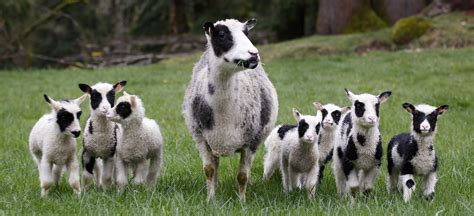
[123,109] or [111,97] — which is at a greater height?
[111,97]

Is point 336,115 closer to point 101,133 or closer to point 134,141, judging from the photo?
point 134,141

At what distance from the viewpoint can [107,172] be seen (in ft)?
22.7

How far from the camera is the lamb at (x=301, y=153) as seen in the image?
6.69 meters

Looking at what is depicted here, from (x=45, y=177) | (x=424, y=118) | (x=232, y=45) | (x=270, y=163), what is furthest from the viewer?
(x=270, y=163)

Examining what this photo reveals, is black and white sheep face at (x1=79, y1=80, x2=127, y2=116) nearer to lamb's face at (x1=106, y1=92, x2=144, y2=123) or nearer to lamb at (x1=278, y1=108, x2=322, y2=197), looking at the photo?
lamb's face at (x1=106, y1=92, x2=144, y2=123)

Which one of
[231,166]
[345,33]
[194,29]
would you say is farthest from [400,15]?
[231,166]

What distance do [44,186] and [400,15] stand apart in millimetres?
20466

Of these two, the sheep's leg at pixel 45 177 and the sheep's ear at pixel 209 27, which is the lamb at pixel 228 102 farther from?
the sheep's leg at pixel 45 177

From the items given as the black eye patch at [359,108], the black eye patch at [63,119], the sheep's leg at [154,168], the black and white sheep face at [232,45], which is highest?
the black and white sheep face at [232,45]

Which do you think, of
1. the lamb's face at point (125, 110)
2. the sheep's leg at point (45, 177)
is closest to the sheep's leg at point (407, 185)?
the lamb's face at point (125, 110)

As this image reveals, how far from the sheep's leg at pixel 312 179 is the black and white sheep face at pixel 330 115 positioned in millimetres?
542

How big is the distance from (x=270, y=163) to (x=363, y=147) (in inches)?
64.8

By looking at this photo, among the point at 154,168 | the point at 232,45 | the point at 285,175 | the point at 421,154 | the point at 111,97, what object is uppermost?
the point at 232,45

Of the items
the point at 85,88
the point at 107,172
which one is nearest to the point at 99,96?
the point at 85,88
